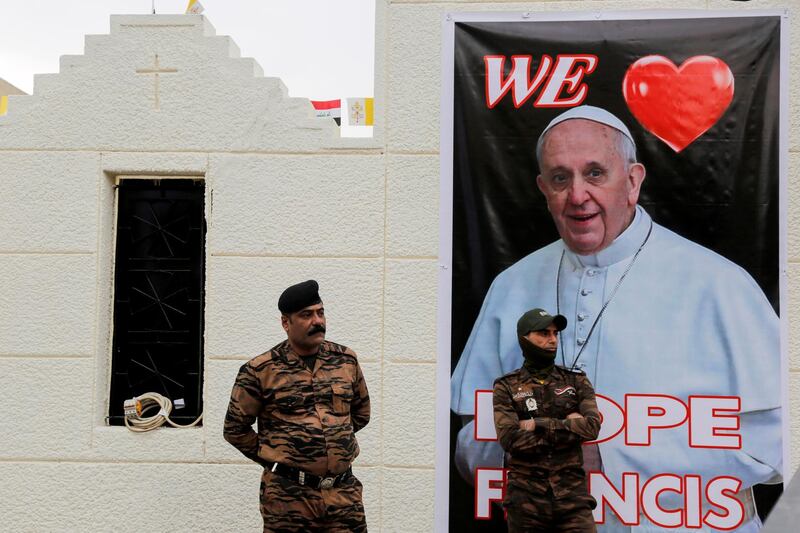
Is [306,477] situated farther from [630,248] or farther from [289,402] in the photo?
[630,248]

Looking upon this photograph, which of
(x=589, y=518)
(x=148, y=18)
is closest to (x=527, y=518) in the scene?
(x=589, y=518)

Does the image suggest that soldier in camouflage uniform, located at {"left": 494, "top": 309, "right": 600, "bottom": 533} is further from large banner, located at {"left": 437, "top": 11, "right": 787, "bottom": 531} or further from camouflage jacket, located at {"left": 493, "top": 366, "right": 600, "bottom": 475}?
large banner, located at {"left": 437, "top": 11, "right": 787, "bottom": 531}

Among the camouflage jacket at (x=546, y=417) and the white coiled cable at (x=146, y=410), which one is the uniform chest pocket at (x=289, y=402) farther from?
the white coiled cable at (x=146, y=410)

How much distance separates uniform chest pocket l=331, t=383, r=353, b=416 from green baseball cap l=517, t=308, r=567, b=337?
976 mm

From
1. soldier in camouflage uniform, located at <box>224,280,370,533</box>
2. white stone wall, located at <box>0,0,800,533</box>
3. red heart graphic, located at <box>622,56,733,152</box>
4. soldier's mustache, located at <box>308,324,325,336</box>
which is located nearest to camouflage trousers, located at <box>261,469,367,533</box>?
soldier in camouflage uniform, located at <box>224,280,370,533</box>

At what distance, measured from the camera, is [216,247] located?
6.05 meters

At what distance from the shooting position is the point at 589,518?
4.97 meters

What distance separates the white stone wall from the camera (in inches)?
233

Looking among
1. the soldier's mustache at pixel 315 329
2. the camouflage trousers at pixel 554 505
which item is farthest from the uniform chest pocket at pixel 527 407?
the soldier's mustache at pixel 315 329

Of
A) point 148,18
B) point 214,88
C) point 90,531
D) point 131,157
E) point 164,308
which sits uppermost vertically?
point 148,18

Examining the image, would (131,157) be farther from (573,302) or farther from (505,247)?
(573,302)

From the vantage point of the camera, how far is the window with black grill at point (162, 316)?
6.15 m

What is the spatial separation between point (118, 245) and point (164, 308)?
1.63ft

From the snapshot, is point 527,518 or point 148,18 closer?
point 527,518
